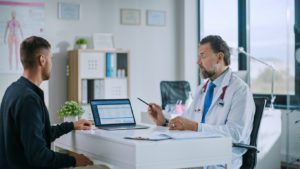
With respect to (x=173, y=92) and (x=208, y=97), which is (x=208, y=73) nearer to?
(x=208, y=97)

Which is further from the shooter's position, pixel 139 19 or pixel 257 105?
pixel 139 19

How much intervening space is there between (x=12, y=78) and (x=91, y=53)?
37.5 inches

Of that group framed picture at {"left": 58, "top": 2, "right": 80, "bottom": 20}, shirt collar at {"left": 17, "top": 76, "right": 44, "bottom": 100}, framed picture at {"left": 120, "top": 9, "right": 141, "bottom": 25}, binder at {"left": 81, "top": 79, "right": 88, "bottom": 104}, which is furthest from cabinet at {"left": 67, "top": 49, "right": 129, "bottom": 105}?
shirt collar at {"left": 17, "top": 76, "right": 44, "bottom": 100}

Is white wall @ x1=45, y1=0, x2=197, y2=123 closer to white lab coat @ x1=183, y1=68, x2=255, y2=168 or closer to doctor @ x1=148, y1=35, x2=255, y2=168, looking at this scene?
doctor @ x1=148, y1=35, x2=255, y2=168

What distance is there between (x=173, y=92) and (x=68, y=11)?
1.65 meters

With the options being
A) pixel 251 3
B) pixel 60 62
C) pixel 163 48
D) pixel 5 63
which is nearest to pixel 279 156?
pixel 251 3

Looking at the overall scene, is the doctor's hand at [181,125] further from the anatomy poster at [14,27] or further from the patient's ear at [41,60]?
the anatomy poster at [14,27]

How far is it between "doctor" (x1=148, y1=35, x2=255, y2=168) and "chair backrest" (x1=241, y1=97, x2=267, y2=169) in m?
0.04

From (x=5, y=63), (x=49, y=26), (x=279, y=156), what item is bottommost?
(x=279, y=156)

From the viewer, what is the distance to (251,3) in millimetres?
5629

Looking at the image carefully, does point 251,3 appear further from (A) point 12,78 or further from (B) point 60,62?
(A) point 12,78

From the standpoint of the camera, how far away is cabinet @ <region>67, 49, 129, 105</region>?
212 inches

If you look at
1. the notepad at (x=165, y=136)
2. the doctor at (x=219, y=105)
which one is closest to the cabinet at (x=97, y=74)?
the doctor at (x=219, y=105)

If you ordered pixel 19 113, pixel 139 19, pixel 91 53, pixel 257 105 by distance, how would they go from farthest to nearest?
pixel 139 19 < pixel 91 53 < pixel 257 105 < pixel 19 113
